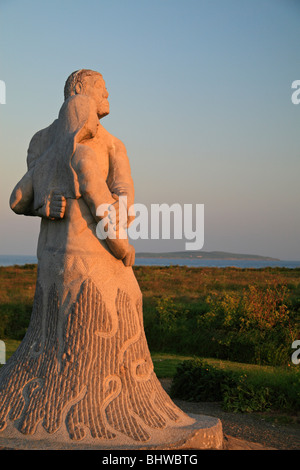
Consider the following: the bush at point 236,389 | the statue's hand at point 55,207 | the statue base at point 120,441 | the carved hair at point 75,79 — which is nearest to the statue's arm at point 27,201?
the statue's hand at point 55,207

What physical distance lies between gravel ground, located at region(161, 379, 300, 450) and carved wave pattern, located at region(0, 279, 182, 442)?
1.71 meters

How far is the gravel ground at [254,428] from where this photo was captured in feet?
19.8

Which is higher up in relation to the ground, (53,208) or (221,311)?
(53,208)

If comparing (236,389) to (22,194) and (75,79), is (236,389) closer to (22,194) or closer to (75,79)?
(22,194)

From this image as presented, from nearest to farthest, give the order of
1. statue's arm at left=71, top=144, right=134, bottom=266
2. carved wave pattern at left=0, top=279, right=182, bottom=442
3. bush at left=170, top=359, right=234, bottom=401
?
carved wave pattern at left=0, top=279, right=182, bottom=442 → statue's arm at left=71, top=144, right=134, bottom=266 → bush at left=170, top=359, right=234, bottom=401

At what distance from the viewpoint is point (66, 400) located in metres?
4.34

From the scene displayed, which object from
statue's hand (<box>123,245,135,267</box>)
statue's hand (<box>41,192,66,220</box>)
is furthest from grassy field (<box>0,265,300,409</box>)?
statue's hand (<box>41,192,66,220</box>)

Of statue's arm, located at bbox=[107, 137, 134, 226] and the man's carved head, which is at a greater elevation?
the man's carved head

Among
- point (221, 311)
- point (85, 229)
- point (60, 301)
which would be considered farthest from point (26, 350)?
point (221, 311)

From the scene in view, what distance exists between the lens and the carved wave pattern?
14.0 feet

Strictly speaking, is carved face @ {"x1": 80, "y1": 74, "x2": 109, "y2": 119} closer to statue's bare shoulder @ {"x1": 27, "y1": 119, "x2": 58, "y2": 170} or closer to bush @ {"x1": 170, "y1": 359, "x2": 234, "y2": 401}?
statue's bare shoulder @ {"x1": 27, "y1": 119, "x2": 58, "y2": 170}
